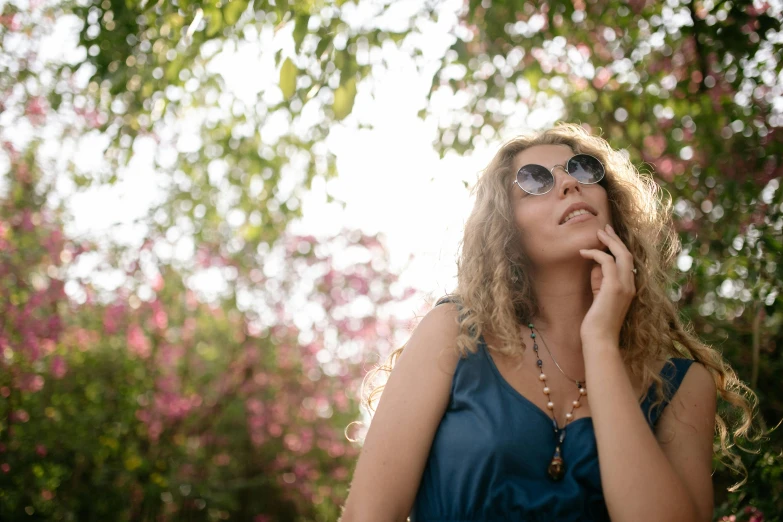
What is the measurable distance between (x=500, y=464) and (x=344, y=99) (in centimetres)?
184

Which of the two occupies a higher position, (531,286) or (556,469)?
(531,286)

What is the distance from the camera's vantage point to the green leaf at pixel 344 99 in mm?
3098

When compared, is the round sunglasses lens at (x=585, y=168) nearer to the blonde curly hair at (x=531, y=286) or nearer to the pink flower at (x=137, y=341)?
the blonde curly hair at (x=531, y=286)

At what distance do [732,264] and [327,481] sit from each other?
4.93m

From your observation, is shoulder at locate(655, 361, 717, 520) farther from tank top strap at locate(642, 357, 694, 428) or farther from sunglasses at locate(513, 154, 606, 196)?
sunglasses at locate(513, 154, 606, 196)

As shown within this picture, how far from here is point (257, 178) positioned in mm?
5840

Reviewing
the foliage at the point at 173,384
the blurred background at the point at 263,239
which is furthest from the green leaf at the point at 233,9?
the foliage at the point at 173,384

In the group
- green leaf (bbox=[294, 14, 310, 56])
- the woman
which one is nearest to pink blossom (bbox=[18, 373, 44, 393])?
green leaf (bbox=[294, 14, 310, 56])

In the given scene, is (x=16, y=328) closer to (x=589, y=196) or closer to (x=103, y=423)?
(x=103, y=423)

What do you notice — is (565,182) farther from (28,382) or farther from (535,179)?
(28,382)

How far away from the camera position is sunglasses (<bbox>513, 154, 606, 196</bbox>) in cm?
227

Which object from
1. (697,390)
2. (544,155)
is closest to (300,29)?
(544,155)

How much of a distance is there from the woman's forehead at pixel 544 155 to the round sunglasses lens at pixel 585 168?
6 cm

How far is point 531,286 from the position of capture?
235 centimetres
